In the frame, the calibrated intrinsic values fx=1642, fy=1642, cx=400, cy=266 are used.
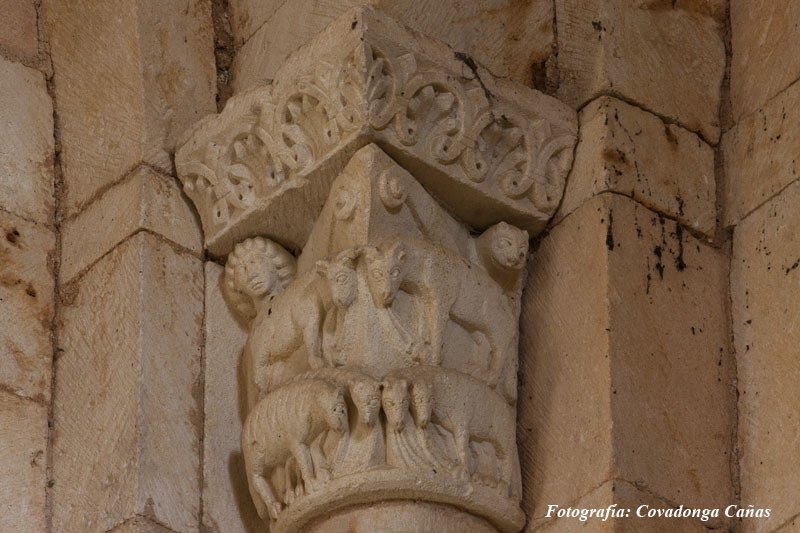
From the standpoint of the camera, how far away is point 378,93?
3.16 m

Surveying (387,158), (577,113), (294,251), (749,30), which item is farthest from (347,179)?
(749,30)

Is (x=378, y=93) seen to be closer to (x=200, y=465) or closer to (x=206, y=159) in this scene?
(x=206, y=159)

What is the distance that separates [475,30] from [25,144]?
1045mm

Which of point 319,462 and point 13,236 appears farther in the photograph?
point 13,236

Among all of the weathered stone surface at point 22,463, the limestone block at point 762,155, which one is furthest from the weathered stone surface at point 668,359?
the weathered stone surface at point 22,463

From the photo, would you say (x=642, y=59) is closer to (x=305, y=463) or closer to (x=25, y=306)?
(x=305, y=463)

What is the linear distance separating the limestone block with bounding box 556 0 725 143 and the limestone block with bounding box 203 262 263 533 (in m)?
0.86

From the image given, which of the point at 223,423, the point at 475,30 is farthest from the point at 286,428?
the point at 475,30

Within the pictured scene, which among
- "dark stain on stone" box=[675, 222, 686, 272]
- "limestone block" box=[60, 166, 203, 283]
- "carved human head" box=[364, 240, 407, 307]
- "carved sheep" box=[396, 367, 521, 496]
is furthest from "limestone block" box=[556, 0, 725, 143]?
"limestone block" box=[60, 166, 203, 283]

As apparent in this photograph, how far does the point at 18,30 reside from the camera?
3.83 meters

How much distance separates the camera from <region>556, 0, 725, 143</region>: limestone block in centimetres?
347

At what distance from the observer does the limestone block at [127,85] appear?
3574 millimetres

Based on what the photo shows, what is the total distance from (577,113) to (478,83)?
260 mm

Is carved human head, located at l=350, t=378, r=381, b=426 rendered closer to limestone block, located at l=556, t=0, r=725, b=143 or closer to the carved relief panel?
the carved relief panel
